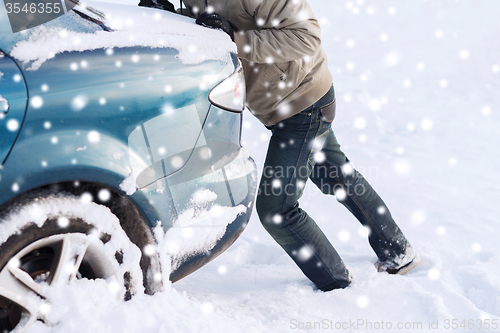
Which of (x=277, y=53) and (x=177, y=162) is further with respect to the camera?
(x=277, y=53)

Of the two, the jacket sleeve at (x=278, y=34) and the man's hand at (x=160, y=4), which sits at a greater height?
the jacket sleeve at (x=278, y=34)

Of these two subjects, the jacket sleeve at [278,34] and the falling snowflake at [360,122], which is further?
the falling snowflake at [360,122]

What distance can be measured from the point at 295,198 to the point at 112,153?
1.05 meters

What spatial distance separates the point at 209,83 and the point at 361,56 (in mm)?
9325

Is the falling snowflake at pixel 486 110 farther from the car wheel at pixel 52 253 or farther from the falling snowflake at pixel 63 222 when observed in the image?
the falling snowflake at pixel 63 222

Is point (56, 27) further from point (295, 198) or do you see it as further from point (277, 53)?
point (295, 198)

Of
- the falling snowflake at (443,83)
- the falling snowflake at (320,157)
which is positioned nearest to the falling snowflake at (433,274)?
the falling snowflake at (320,157)

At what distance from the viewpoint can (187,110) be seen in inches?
59.1

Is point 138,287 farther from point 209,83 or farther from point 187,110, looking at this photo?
point 209,83

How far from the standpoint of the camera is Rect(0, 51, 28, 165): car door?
3.72 ft

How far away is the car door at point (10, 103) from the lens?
3.72ft

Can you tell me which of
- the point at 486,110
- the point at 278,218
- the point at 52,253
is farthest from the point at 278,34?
the point at 486,110

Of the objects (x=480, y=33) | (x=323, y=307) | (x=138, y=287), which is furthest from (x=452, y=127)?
(x=480, y=33)

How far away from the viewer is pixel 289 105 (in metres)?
2.04
